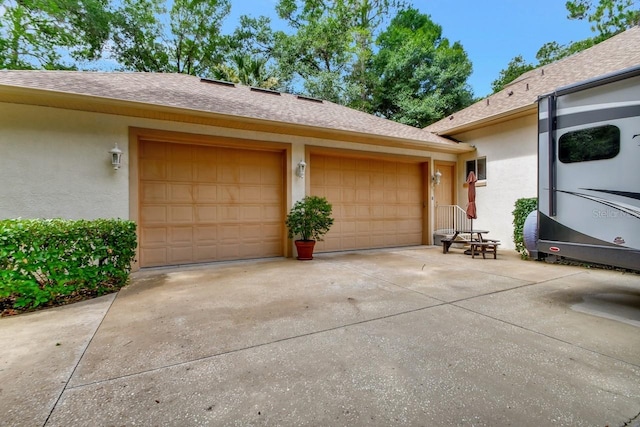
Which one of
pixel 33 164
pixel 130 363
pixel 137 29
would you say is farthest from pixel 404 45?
pixel 130 363

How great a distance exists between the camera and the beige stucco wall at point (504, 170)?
769 cm

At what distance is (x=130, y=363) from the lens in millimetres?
2344

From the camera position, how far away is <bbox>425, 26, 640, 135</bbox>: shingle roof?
743 cm

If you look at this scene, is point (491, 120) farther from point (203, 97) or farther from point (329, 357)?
point (329, 357)

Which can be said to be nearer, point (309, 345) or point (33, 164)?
point (309, 345)

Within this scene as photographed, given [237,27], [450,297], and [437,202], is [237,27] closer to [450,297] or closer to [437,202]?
[437,202]

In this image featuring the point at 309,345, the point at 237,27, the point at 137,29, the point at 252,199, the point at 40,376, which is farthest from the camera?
the point at 237,27

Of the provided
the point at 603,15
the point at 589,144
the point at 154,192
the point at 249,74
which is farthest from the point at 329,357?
the point at 603,15

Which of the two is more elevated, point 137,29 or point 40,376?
point 137,29

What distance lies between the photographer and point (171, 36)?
1723cm

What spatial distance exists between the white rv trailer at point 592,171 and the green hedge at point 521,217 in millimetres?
3527

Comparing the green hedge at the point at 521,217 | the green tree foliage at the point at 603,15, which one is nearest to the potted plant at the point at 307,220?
the green hedge at the point at 521,217

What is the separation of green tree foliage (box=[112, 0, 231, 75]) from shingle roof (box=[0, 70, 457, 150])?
10403mm

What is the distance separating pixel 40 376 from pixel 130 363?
549mm
